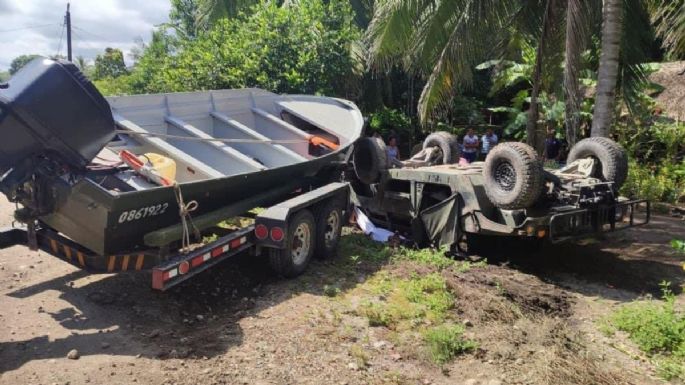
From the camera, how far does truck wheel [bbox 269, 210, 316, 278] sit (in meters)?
6.02

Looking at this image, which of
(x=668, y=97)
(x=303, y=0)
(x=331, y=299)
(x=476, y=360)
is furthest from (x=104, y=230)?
(x=668, y=97)

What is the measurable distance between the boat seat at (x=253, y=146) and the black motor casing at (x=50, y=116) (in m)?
2.98

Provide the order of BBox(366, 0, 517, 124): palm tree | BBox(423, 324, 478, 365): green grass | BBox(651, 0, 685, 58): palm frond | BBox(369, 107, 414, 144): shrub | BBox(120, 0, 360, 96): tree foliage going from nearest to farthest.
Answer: BBox(423, 324, 478, 365): green grass → BBox(651, 0, 685, 58): palm frond → BBox(366, 0, 517, 124): palm tree → BBox(120, 0, 360, 96): tree foliage → BBox(369, 107, 414, 144): shrub

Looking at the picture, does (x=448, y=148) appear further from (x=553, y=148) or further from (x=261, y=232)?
(x=553, y=148)

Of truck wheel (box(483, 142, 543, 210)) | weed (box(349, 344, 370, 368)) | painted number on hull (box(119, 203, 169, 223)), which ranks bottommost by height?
weed (box(349, 344, 370, 368))

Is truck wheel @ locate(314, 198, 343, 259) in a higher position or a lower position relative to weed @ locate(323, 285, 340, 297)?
higher

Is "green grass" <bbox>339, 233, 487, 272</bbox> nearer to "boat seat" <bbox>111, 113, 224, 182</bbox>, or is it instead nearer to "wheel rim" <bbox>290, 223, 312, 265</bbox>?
"wheel rim" <bbox>290, 223, 312, 265</bbox>

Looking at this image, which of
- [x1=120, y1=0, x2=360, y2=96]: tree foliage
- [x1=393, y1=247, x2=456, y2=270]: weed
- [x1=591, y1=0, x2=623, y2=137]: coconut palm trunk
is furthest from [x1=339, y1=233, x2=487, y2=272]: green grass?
[x1=120, y1=0, x2=360, y2=96]: tree foliage

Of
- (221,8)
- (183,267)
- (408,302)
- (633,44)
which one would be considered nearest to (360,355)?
(408,302)

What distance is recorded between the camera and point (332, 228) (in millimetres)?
7246

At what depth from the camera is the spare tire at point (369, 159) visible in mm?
8227

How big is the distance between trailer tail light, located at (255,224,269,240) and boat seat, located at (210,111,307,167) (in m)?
A: 1.60

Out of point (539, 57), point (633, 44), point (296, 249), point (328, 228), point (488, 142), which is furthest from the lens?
point (488, 142)

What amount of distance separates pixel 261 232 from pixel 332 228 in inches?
60.2
